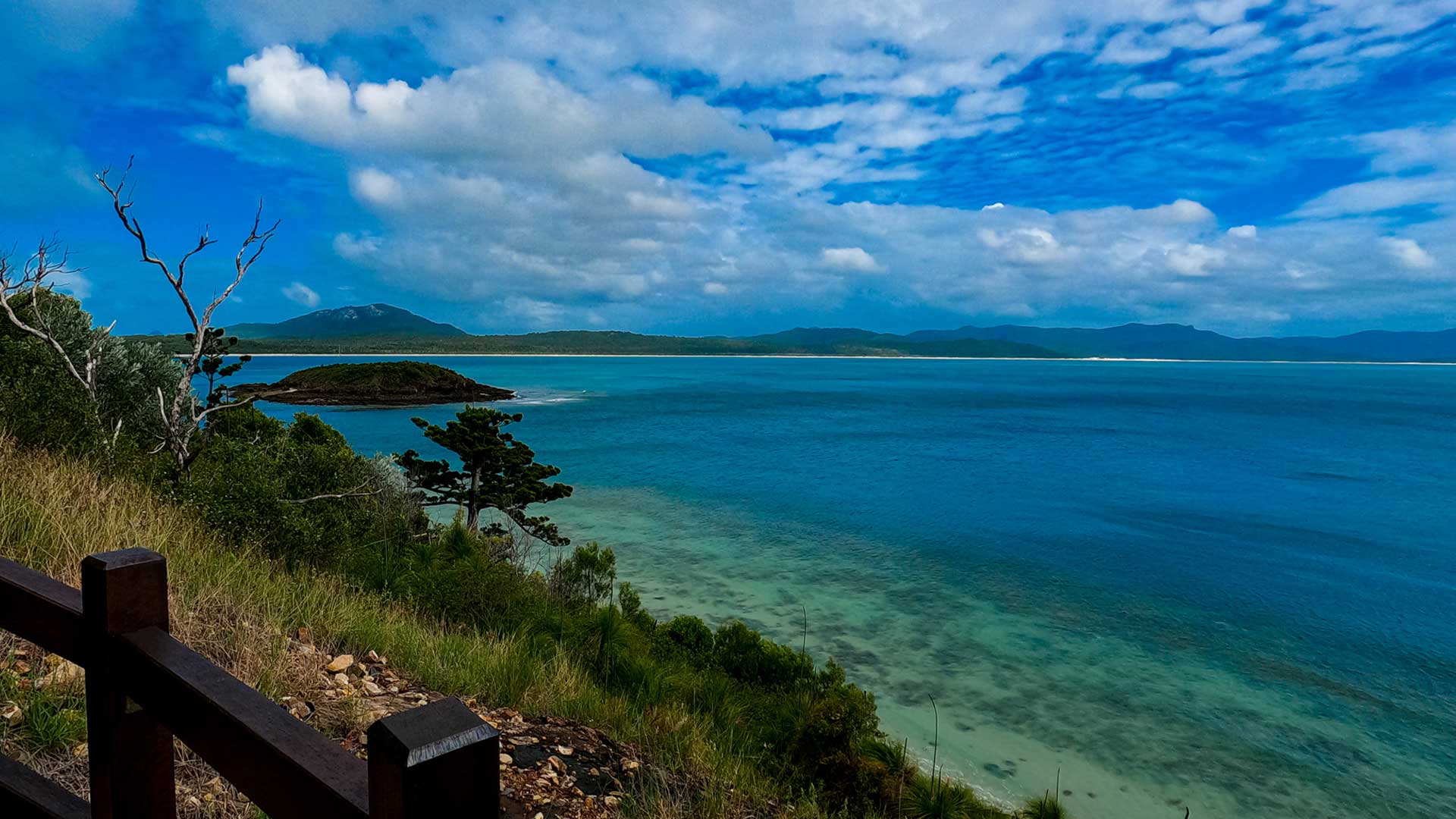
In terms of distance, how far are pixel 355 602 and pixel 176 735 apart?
24.1 feet

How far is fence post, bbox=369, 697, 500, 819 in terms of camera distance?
98 centimetres

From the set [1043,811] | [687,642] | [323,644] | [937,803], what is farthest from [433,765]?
[687,642]

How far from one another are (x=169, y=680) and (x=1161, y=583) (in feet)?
93.2

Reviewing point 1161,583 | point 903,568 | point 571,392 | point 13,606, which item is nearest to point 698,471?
point 903,568

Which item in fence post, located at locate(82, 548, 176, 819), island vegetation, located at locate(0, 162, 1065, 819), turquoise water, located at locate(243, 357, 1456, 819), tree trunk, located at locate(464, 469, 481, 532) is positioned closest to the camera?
fence post, located at locate(82, 548, 176, 819)

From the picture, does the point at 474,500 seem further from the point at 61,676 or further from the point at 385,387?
the point at 385,387

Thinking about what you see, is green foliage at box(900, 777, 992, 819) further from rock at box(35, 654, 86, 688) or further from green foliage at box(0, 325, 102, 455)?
green foliage at box(0, 325, 102, 455)

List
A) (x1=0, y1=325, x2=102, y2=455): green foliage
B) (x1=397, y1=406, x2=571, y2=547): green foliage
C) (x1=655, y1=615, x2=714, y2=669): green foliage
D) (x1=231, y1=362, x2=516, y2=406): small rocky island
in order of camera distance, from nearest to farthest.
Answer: (x1=0, y1=325, x2=102, y2=455): green foliage
(x1=655, y1=615, x2=714, y2=669): green foliage
(x1=397, y1=406, x2=571, y2=547): green foliage
(x1=231, y1=362, x2=516, y2=406): small rocky island

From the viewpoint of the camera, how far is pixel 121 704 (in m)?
1.78

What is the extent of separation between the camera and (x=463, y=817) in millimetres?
1047

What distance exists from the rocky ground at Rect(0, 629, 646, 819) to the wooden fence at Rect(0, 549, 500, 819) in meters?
2.34

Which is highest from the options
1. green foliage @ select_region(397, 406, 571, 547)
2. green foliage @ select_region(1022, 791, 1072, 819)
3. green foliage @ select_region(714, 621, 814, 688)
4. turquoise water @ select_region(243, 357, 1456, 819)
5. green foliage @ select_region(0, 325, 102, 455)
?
green foliage @ select_region(0, 325, 102, 455)

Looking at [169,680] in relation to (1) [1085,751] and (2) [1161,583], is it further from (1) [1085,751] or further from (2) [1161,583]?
(2) [1161,583]

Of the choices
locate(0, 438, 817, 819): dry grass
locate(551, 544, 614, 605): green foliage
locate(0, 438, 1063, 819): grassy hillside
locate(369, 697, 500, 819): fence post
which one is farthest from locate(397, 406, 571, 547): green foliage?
locate(369, 697, 500, 819): fence post
